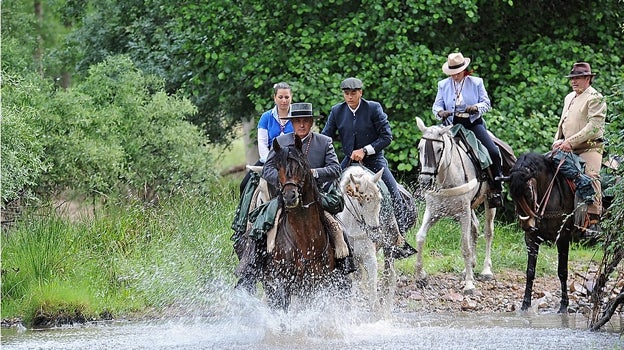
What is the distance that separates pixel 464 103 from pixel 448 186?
1253 millimetres

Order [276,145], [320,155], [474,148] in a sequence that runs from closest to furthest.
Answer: [276,145] < [320,155] < [474,148]

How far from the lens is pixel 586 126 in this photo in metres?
14.4

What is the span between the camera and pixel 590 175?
14516 mm

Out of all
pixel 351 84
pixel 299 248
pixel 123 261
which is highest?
pixel 351 84

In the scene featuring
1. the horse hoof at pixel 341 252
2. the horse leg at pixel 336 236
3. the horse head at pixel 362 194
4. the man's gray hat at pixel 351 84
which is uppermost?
the man's gray hat at pixel 351 84

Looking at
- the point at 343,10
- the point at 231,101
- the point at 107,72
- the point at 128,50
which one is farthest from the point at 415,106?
the point at 128,50

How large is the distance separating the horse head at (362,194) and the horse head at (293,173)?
5.25ft

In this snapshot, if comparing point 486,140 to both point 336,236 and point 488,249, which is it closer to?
point 488,249

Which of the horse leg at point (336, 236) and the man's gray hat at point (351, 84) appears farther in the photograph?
the man's gray hat at point (351, 84)

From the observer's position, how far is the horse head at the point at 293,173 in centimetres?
1052

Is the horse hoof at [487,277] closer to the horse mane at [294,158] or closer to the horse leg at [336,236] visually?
the horse leg at [336,236]

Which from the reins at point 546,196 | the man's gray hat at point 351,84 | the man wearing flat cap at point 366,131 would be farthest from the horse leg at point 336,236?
the reins at point 546,196

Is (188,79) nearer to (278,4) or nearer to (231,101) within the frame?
(231,101)

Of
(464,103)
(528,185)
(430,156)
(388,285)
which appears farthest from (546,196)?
(388,285)
